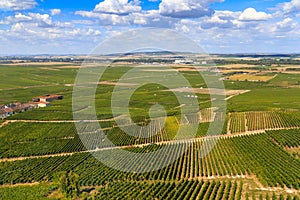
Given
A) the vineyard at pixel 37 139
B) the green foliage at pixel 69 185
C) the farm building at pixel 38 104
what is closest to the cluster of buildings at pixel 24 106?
the farm building at pixel 38 104

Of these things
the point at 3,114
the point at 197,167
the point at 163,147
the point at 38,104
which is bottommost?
the point at 197,167

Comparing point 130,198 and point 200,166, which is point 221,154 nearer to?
point 200,166

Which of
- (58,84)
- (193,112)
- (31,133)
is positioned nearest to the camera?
(31,133)

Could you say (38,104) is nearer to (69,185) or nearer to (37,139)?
(37,139)

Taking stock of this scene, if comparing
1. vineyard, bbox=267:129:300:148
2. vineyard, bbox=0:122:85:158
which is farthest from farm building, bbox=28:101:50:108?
vineyard, bbox=267:129:300:148

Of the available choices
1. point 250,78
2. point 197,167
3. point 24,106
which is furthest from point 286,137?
point 250,78

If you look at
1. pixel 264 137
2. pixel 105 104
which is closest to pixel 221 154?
pixel 264 137

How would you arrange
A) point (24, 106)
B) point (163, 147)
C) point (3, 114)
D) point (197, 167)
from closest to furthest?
point (197, 167) → point (163, 147) → point (3, 114) → point (24, 106)

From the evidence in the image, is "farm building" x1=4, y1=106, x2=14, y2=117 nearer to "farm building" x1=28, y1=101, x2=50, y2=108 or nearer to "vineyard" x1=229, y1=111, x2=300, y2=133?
"farm building" x1=28, y1=101, x2=50, y2=108
